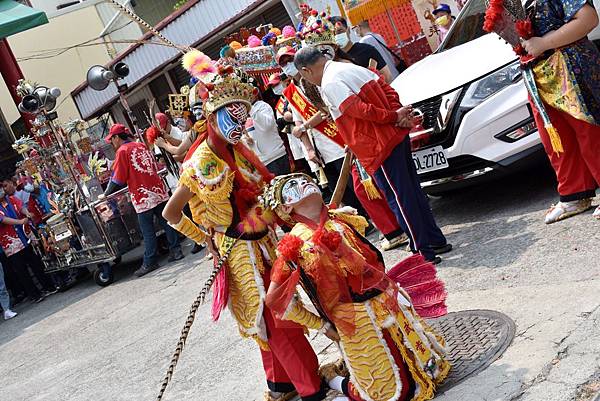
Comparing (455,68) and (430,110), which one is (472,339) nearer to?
(430,110)

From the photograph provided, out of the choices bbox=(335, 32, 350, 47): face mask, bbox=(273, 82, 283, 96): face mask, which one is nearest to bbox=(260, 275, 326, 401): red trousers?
bbox=(335, 32, 350, 47): face mask

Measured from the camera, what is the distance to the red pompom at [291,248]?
150 inches

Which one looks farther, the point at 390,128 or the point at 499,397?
the point at 390,128

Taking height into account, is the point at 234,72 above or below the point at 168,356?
above

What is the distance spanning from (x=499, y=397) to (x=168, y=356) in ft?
12.2

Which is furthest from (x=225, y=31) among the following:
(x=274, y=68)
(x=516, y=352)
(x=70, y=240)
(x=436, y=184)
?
(x=516, y=352)

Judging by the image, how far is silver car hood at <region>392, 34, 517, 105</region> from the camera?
248 inches

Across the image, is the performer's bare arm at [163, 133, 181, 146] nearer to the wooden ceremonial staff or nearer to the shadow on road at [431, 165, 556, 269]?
the shadow on road at [431, 165, 556, 269]

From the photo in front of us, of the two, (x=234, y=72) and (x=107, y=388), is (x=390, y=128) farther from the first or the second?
(x=107, y=388)

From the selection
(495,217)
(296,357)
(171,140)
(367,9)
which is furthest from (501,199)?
(367,9)

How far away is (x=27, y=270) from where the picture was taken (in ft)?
42.9

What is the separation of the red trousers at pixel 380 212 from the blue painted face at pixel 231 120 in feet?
8.19

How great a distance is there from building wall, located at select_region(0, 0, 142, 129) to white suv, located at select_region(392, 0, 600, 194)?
64.6 ft

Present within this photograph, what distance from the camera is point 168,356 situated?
6.71 meters
